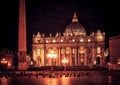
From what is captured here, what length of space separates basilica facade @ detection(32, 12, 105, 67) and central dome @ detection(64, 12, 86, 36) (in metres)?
8.78

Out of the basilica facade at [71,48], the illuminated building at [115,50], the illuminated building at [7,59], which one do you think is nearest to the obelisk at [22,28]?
the illuminated building at [7,59]

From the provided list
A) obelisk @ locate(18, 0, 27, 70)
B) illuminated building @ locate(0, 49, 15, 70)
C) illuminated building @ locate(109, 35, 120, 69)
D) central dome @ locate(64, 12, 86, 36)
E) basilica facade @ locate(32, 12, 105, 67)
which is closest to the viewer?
obelisk @ locate(18, 0, 27, 70)

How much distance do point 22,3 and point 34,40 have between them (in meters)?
73.6

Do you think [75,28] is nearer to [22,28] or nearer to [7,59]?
[7,59]

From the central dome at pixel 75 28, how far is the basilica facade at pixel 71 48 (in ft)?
28.8

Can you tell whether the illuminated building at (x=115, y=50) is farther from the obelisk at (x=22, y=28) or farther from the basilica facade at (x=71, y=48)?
the basilica facade at (x=71, y=48)

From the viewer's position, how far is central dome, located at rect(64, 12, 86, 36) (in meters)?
137

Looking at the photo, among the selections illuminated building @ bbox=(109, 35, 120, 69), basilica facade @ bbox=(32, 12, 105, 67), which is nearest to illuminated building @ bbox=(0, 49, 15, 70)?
illuminated building @ bbox=(109, 35, 120, 69)

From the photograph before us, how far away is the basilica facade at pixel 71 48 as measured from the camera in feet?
401

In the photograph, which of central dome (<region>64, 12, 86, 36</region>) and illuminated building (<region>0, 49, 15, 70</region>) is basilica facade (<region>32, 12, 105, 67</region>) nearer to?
central dome (<region>64, 12, 86, 36</region>)

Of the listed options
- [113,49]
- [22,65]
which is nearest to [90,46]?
[113,49]

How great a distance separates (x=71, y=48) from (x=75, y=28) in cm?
1645

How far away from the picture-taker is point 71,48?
124 meters

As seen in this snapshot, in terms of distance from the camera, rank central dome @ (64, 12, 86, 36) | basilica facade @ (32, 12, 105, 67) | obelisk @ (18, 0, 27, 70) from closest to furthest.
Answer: obelisk @ (18, 0, 27, 70), basilica facade @ (32, 12, 105, 67), central dome @ (64, 12, 86, 36)
